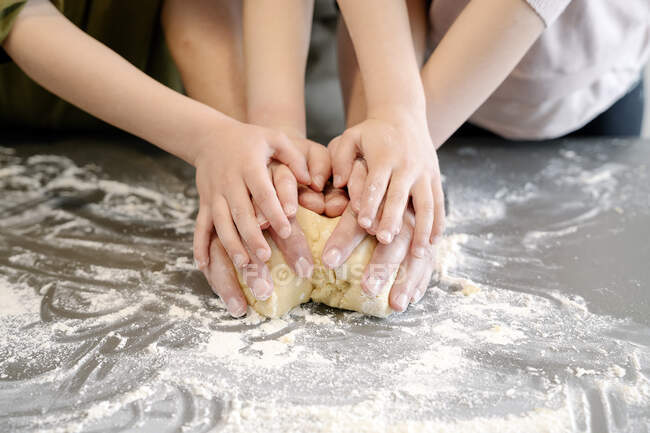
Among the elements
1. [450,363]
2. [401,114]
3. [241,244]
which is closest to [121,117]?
[241,244]

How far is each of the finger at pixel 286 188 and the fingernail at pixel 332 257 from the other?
0.22 feet

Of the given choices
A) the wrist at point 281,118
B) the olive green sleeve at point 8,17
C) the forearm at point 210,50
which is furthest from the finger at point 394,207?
the olive green sleeve at point 8,17

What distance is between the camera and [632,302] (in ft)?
2.68

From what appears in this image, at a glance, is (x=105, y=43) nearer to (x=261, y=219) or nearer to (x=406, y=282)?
(x=261, y=219)

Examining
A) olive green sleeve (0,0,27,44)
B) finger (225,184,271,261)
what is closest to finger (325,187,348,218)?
finger (225,184,271,261)

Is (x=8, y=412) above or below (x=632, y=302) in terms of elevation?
below

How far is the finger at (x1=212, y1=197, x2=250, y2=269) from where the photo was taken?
75cm

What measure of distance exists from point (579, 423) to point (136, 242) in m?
0.66

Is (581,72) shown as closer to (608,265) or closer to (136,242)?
(608,265)

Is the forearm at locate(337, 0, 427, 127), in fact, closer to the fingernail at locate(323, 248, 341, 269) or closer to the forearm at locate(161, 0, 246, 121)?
the forearm at locate(161, 0, 246, 121)

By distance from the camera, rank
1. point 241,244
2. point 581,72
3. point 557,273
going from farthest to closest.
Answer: point 581,72 < point 557,273 < point 241,244

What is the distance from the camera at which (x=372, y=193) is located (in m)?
0.74

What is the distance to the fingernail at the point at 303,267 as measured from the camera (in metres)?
0.76

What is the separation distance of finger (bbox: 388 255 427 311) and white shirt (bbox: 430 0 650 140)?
18.9 inches
